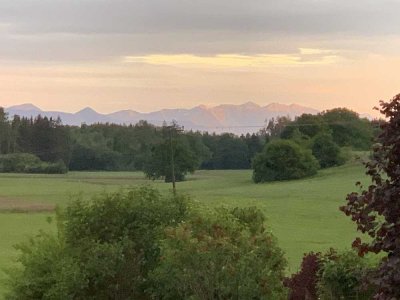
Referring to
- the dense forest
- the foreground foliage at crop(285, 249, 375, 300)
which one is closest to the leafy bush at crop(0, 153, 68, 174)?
the dense forest

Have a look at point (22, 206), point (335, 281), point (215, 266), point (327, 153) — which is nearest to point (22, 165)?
point (327, 153)

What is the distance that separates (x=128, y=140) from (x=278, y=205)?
286ft

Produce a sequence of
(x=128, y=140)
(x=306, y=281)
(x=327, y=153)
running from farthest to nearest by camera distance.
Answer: (x=128, y=140) → (x=327, y=153) → (x=306, y=281)

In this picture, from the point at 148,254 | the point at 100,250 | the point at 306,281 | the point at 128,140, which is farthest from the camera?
the point at 128,140

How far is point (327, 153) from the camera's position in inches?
4557

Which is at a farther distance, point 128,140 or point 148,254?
point 128,140

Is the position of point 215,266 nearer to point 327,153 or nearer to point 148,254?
point 148,254

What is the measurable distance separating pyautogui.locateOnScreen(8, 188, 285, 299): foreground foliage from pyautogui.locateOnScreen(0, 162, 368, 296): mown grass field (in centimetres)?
107

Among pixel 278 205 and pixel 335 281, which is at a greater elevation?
pixel 335 281

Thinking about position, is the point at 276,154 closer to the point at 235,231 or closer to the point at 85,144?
the point at 85,144

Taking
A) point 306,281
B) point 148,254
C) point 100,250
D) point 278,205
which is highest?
point 100,250

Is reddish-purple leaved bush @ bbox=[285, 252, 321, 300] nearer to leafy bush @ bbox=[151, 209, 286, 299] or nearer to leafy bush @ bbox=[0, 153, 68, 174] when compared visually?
leafy bush @ bbox=[151, 209, 286, 299]

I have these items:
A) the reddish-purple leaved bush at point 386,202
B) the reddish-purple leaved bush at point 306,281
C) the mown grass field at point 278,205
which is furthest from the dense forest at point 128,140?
the reddish-purple leaved bush at point 386,202

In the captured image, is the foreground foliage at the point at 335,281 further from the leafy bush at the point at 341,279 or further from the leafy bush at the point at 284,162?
the leafy bush at the point at 284,162
